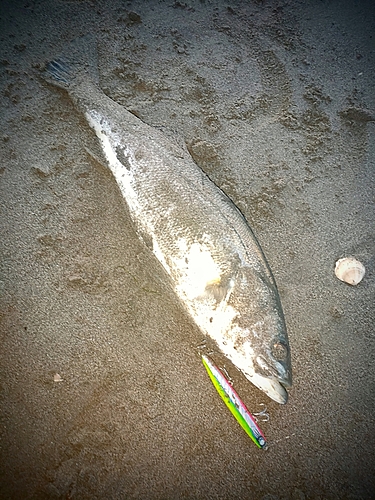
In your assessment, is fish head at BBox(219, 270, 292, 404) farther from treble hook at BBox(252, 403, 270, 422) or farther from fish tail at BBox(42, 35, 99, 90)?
fish tail at BBox(42, 35, 99, 90)

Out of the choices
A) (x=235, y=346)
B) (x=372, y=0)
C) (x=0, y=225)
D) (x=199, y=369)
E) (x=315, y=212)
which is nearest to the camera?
(x=235, y=346)

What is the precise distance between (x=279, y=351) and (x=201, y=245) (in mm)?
897

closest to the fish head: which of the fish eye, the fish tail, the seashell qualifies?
the fish eye

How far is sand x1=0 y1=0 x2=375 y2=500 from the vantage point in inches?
82.9

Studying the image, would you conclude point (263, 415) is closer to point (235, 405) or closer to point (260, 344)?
point (235, 405)

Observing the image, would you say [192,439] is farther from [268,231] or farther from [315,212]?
[315,212]

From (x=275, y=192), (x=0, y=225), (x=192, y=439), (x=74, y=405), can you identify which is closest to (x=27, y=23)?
(x=0, y=225)

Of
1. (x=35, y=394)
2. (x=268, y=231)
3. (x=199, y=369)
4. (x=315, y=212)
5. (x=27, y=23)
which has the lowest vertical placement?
(x=35, y=394)

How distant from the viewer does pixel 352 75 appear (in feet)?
10.1

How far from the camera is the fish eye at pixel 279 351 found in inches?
79.6

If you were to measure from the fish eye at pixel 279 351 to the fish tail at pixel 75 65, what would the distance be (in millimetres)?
2759

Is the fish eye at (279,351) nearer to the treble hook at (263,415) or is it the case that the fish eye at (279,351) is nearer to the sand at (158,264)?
the sand at (158,264)

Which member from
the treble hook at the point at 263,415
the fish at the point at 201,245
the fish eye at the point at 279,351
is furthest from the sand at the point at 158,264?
the fish eye at the point at 279,351

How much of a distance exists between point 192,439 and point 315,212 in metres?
2.09
